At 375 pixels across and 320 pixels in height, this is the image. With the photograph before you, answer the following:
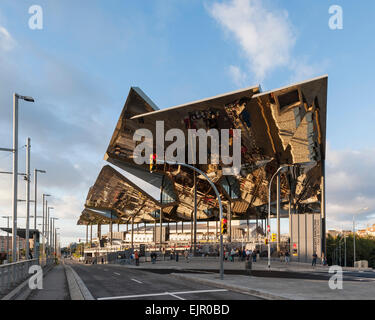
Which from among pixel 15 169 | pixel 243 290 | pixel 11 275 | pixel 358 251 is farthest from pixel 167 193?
pixel 11 275

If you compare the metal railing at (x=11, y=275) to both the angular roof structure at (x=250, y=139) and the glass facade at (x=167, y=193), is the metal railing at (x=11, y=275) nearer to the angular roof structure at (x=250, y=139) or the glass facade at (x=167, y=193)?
the angular roof structure at (x=250, y=139)

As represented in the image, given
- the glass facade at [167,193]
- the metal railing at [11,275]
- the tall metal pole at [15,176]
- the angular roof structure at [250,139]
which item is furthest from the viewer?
the glass facade at [167,193]

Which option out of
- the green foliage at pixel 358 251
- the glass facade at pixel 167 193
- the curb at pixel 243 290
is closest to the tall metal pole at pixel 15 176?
the curb at pixel 243 290

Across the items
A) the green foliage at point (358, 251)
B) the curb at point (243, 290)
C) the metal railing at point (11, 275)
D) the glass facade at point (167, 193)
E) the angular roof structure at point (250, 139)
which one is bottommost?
the green foliage at point (358, 251)

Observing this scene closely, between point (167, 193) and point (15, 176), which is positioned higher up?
point (15, 176)

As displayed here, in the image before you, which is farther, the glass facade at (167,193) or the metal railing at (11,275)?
the glass facade at (167,193)

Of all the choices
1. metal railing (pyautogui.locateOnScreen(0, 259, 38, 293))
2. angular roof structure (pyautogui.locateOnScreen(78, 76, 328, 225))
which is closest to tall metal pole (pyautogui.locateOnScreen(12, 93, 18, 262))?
metal railing (pyautogui.locateOnScreen(0, 259, 38, 293))

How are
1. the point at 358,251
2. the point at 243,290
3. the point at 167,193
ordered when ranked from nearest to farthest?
1. the point at 243,290
2. the point at 167,193
3. the point at 358,251

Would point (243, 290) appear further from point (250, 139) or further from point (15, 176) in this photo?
point (250, 139)

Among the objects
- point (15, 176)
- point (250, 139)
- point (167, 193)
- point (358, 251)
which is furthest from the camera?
point (358, 251)
